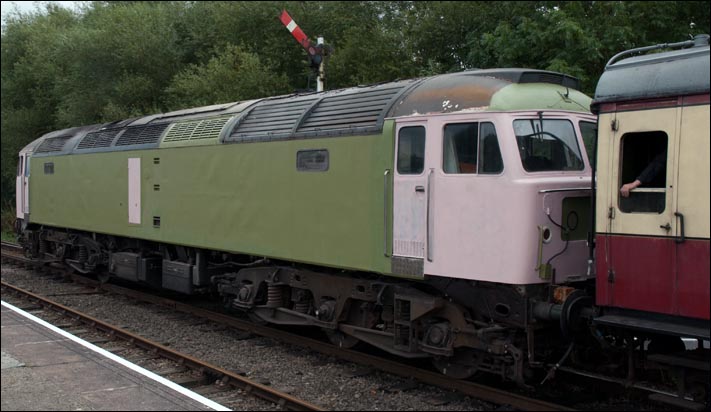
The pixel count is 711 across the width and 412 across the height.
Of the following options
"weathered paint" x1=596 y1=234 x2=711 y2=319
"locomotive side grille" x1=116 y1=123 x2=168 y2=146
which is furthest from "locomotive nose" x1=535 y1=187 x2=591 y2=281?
"locomotive side grille" x1=116 y1=123 x2=168 y2=146

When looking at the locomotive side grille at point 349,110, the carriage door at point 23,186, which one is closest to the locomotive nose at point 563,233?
the locomotive side grille at point 349,110

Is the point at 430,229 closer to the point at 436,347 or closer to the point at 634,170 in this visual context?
the point at 436,347

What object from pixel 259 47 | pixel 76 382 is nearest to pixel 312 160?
pixel 76 382

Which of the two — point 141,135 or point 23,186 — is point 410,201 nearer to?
point 141,135

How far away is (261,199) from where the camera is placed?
8.93 m

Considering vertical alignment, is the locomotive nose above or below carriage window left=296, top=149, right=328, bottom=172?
below

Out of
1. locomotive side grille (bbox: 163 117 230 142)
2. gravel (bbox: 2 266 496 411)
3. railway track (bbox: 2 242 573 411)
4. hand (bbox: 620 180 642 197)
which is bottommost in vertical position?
gravel (bbox: 2 266 496 411)

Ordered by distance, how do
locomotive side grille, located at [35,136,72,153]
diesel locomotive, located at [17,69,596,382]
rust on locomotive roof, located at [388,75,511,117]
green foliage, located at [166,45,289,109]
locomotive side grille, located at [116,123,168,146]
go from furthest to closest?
green foliage, located at [166,45,289,109]
locomotive side grille, located at [35,136,72,153]
locomotive side grille, located at [116,123,168,146]
rust on locomotive roof, located at [388,75,511,117]
diesel locomotive, located at [17,69,596,382]

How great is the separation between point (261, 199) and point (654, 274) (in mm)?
5153

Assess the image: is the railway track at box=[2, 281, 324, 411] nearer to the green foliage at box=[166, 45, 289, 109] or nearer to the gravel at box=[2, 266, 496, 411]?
the gravel at box=[2, 266, 496, 411]

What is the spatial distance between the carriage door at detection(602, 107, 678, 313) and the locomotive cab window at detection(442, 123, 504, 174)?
112 centimetres

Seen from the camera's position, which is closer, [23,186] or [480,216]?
[480,216]

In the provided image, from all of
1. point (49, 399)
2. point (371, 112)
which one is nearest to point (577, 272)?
point (371, 112)

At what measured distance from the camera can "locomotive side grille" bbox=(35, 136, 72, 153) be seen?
15203 mm
